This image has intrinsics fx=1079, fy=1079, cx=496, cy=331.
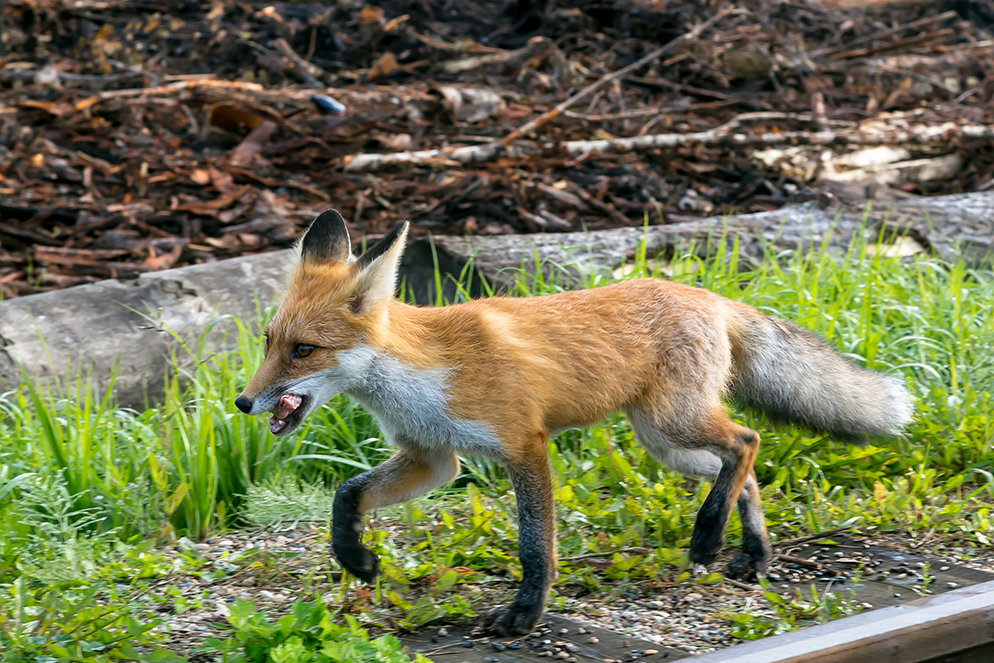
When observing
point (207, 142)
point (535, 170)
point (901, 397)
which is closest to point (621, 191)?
point (535, 170)

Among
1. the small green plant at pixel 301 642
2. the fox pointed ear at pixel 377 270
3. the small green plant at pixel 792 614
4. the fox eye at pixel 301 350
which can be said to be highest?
the fox pointed ear at pixel 377 270

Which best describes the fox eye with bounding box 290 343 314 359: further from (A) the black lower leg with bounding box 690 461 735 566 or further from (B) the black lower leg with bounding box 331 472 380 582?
(A) the black lower leg with bounding box 690 461 735 566

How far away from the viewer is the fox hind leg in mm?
4223

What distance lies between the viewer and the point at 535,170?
369 inches

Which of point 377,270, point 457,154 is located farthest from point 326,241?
point 457,154

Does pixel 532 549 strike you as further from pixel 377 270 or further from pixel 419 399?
pixel 377 270

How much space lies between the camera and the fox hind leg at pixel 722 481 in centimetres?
422

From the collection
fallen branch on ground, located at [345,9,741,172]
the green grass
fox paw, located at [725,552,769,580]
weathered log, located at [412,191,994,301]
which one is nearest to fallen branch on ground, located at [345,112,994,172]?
fallen branch on ground, located at [345,9,741,172]

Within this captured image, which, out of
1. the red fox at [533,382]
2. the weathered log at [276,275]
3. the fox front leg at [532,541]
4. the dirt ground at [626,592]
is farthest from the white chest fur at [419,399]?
the weathered log at [276,275]

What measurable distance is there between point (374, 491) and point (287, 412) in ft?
1.93

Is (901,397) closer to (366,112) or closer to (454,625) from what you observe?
(454,625)

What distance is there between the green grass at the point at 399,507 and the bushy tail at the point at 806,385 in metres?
0.23

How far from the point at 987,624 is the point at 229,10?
37.7ft

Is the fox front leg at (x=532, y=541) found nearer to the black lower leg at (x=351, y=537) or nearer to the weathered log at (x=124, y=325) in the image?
the black lower leg at (x=351, y=537)
